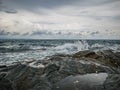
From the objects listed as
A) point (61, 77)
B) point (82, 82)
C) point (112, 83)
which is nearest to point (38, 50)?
point (61, 77)

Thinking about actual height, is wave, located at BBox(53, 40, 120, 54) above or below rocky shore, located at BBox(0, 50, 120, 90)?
below

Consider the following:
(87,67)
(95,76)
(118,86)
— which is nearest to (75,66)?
(87,67)

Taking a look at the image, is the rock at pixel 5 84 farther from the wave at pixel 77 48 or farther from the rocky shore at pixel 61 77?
the wave at pixel 77 48

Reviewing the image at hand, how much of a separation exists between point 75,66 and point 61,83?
1156mm

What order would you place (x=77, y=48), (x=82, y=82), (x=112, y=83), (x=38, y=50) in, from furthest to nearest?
(x=77, y=48), (x=38, y=50), (x=82, y=82), (x=112, y=83)

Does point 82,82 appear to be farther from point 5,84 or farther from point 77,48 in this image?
point 77,48

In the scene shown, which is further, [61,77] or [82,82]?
[61,77]

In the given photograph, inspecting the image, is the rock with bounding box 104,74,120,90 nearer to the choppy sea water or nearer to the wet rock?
the wet rock

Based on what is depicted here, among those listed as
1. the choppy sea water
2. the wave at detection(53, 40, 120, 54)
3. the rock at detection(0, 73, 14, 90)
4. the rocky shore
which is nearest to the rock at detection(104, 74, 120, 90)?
the rocky shore

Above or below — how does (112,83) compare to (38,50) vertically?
above

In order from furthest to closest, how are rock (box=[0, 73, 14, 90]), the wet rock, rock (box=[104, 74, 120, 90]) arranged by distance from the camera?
rock (box=[0, 73, 14, 90]) < the wet rock < rock (box=[104, 74, 120, 90])

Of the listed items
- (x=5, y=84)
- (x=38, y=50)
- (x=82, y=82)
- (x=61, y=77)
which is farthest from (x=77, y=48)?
(x=5, y=84)

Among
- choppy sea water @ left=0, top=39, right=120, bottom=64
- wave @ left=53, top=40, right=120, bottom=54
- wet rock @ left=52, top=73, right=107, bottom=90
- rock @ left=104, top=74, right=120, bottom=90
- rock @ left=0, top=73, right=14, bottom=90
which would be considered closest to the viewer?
rock @ left=104, top=74, right=120, bottom=90

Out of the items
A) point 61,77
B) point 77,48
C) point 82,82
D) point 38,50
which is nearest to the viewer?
point 82,82
